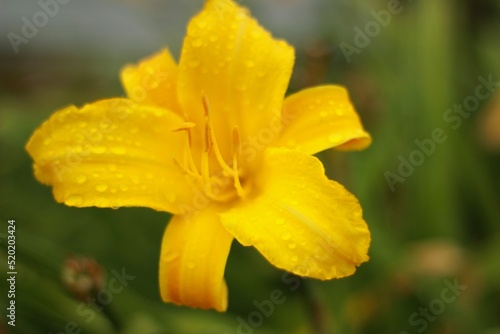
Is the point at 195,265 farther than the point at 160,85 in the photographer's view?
No

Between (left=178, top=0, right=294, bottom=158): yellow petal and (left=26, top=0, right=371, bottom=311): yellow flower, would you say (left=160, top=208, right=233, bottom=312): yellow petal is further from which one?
(left=178, top=0, right=294, bottom=158): yellow petal

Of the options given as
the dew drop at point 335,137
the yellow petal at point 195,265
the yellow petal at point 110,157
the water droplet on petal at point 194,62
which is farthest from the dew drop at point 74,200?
the dew drop at point 335,137

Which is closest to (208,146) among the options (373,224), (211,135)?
(211,135)

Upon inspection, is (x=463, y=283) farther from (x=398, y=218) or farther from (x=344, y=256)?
(x=344, y=256)

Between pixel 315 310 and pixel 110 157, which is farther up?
pixel 110 157

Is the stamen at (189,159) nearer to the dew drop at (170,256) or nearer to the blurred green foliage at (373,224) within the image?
the dew drop at (170,256)

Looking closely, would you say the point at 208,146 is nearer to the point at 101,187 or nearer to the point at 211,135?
the point at 211,135
